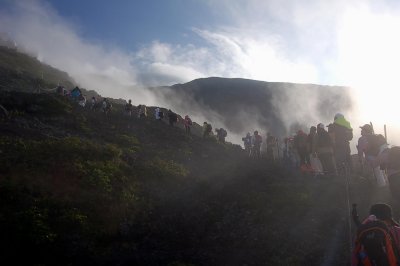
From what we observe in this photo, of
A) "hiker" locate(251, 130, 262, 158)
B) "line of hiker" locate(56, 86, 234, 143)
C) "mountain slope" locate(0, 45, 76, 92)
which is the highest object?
"mountain slope" locate(0, 45, 76, 92)

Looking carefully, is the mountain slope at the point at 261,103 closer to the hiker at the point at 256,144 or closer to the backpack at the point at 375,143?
the hiker at the point at 256,144

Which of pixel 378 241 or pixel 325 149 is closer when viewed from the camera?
pixel 378 241

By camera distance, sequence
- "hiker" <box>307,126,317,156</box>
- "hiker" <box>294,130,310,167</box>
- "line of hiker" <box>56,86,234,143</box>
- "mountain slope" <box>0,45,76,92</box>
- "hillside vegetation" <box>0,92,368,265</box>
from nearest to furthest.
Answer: "hillside vegetation" <box>0,92,368,265</box>
"hiker" <box>307,126,317,156</box>
"hiker" <box>294,130,310,167</box>
"line of hiker" <box>56,86,234,143</box>
"mountain slope" <box>0,45,76,92</box>

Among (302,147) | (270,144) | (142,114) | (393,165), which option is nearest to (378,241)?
(393,165)

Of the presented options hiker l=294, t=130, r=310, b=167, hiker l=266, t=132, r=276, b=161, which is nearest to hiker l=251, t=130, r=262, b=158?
hiker l=266, t=132, r=276, b=161

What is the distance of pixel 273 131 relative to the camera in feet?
251

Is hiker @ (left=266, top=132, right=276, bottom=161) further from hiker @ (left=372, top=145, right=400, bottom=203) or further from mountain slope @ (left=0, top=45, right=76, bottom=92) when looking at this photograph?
mountain slope @ (left=0, top=45, right=76, bottom=92)

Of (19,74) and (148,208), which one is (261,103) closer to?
(19,74)

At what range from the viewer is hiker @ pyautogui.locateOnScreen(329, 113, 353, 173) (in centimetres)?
1472

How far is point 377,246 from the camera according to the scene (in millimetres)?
6562

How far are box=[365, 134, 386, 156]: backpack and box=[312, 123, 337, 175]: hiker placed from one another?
3.80 metres

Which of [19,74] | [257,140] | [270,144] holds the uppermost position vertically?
[19,74]

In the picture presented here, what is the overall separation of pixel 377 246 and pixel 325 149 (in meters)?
9.37

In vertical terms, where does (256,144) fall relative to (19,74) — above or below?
below
